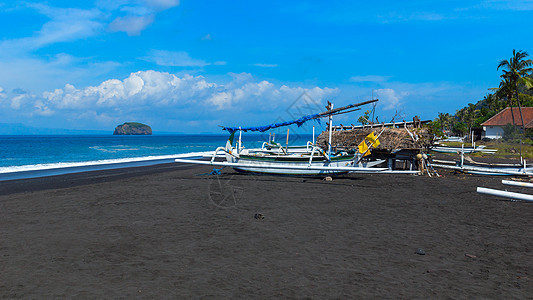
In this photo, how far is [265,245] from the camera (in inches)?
273

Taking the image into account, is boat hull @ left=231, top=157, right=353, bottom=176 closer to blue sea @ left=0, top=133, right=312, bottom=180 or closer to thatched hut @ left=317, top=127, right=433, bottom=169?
thatched hut @ left=317, top=127, right=433, bottom=169

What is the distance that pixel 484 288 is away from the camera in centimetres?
504

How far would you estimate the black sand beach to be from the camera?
508 cm

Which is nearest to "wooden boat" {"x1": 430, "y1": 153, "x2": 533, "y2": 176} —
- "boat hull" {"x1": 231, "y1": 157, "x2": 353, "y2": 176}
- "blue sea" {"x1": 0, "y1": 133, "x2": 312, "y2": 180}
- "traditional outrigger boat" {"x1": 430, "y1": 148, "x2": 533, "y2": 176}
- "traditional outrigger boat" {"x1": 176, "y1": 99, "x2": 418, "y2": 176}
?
"traditional outrigger boat" {"x1": 430, "y1": 148, "x2": 533, "y2": 176}

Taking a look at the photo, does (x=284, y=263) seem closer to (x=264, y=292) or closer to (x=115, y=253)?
(x=264, y=292)

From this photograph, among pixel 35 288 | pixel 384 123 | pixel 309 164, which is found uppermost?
pixel 384 123

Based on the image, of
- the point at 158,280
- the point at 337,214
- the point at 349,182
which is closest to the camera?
the point at 158,280

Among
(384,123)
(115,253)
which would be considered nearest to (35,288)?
(115,253)

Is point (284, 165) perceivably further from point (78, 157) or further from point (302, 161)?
point (78, 157)

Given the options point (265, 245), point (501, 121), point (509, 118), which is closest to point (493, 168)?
point (265, 245)

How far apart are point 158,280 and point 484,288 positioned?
4.67 meters

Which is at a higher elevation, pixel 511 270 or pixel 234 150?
pixel 234 150

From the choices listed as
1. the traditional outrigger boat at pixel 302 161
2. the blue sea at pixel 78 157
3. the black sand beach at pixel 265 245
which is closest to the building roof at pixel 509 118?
the blue sea at pixel 78 157

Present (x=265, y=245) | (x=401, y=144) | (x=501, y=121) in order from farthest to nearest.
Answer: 1. (x=501, y=121)
2. (x=401, y=144)
3. (x=265, y=245)
